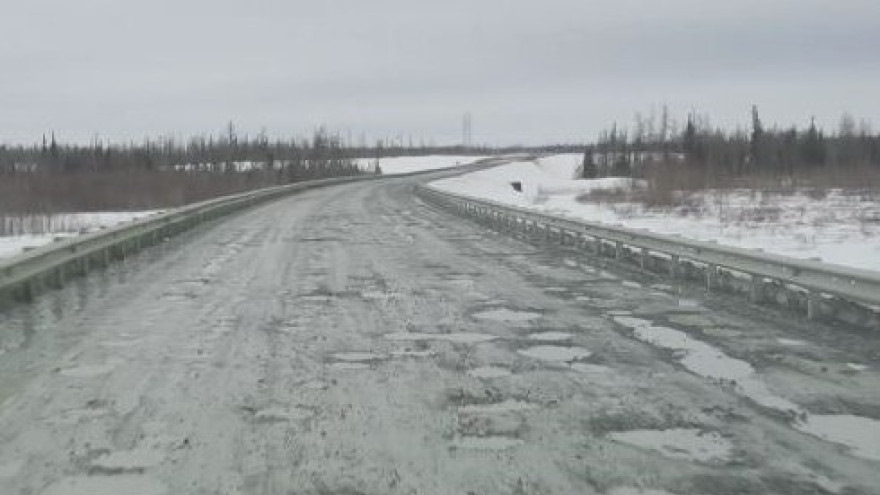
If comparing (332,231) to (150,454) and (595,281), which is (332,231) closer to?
(595,281)

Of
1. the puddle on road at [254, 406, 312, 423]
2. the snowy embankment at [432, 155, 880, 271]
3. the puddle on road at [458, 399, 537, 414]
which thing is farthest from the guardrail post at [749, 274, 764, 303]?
the puddle on road at [254, 406, 312, 423]

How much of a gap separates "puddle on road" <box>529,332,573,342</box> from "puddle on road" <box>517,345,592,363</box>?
39cm

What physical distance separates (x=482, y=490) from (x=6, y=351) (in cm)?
584

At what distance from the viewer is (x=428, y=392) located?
7547 millimetres

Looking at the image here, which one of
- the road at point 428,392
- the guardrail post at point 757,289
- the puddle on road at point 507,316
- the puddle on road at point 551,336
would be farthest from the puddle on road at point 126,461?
the guardrail post at point 757,289

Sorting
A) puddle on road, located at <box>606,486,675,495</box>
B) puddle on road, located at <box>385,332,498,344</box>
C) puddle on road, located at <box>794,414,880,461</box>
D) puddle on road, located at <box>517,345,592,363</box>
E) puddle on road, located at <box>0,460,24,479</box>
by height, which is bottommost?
puddle on road, located at <box>794,414,880,461</box>

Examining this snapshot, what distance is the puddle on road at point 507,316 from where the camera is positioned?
11047 millimetres

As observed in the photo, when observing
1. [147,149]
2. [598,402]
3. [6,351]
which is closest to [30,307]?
[6,351]

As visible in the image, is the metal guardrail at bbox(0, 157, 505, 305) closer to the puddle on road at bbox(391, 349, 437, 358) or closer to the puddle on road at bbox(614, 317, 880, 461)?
the puddle on road at bbox(391, 349, 437, 358)

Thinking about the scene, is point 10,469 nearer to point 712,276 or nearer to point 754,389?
point 754,389

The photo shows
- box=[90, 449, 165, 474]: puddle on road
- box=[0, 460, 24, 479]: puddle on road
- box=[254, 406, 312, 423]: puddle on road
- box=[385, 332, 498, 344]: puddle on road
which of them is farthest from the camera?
box=[385, 332, 498, 344]: puddle on road

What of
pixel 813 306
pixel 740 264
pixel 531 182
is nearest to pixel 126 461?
pixel 813 306

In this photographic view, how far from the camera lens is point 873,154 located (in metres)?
112

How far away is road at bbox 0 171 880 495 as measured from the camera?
5.54 m
